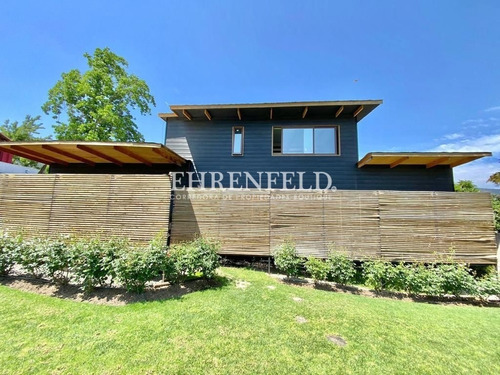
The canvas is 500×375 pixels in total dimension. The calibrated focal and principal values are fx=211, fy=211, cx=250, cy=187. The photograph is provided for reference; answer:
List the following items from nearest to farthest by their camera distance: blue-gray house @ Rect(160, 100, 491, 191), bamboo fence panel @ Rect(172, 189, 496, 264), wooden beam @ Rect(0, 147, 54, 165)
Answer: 1. bamboo fence panel @ Rect(172, 189, 496, 264)
2. wooden beam @ Rect(0, 147, 54, 165)
3. blue-gray house @ Rect(160, 100, 491, 191)

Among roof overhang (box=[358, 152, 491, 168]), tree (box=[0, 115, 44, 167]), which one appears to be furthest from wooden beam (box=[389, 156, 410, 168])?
tree (box=[0, 115, 44, 167])

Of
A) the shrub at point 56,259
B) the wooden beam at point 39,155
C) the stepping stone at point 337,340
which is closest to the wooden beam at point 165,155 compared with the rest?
the shrub at point 56,259

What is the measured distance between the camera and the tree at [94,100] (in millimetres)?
15742

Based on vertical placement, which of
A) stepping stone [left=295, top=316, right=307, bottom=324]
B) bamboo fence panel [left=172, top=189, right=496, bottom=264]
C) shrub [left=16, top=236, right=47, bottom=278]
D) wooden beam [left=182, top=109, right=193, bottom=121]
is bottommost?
stepping stone [left=295, top=316, right=307, bottom=324]

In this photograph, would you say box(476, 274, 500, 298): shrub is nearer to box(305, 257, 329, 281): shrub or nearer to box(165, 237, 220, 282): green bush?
box(305, 257, 329, 281): shrub

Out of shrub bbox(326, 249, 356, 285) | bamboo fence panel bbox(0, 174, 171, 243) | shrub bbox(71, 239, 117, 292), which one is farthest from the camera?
bamboo fence panel bbox(0, 174, 171, 243)

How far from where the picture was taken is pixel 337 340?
2.88 metres

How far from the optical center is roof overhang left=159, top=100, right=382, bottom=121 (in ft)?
25.3

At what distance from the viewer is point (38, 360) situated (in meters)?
2.32

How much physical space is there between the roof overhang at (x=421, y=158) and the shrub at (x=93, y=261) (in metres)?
7.80

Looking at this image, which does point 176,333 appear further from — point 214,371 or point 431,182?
point 431,182

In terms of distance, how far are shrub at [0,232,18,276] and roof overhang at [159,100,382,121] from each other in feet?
19.7

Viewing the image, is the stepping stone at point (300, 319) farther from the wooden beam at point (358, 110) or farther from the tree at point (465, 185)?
the tree at point (465, 185)

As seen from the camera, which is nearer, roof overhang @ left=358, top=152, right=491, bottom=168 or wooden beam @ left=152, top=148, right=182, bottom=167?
roof overhang @ left=358, top=152, right=491, bottom=168
